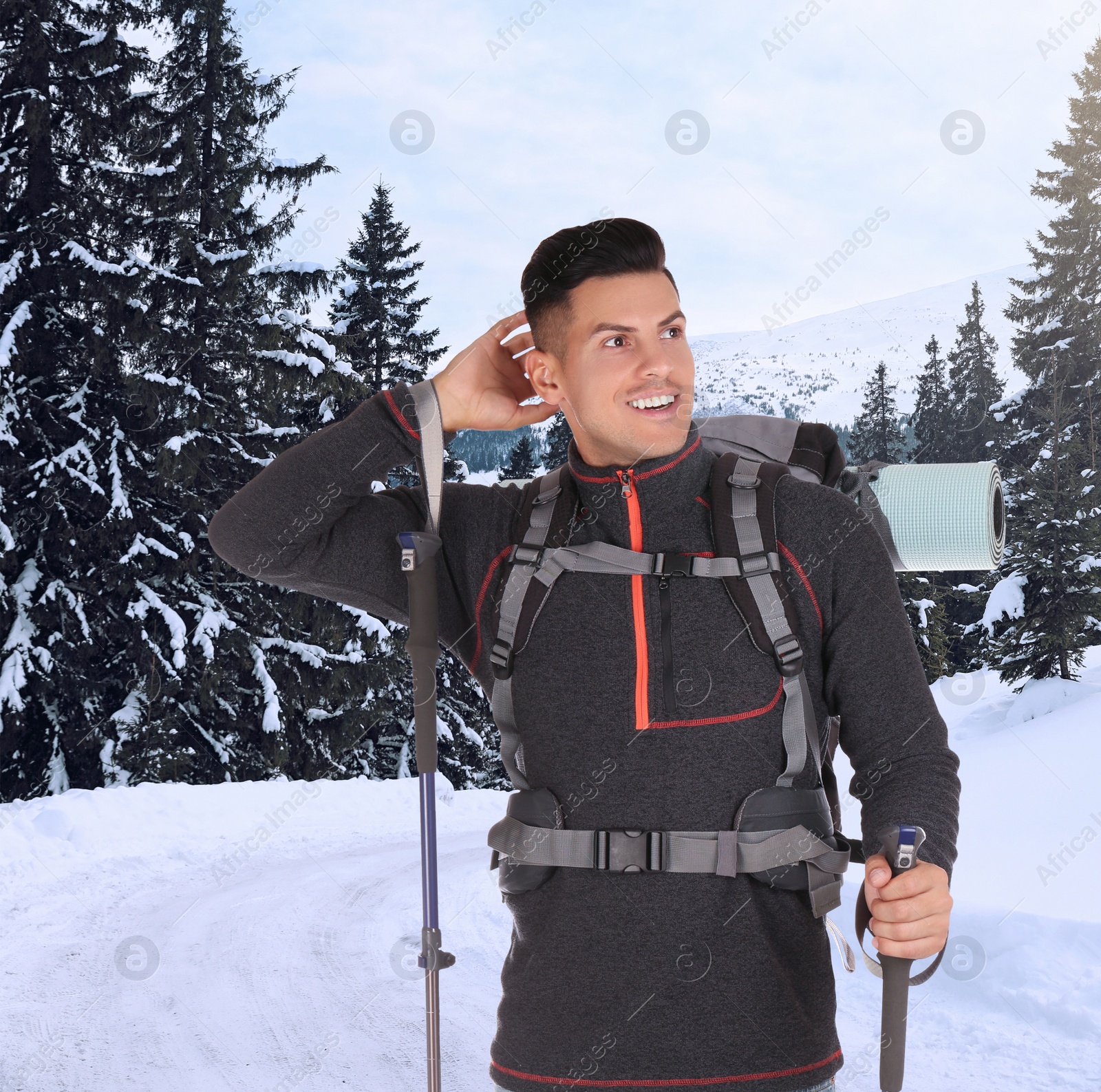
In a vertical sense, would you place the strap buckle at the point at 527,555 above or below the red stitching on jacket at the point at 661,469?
below

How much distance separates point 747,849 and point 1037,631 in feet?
64.1

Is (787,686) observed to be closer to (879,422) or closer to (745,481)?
(745,481)

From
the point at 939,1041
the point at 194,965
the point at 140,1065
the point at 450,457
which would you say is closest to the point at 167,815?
the point at 194,965

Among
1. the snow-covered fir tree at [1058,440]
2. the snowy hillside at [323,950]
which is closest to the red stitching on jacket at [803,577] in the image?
the snowy hillside at [323,950]

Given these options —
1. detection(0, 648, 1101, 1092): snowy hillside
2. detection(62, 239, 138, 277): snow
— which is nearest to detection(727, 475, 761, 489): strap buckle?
detection(0, 648, 1101, 1092): snowy hillside

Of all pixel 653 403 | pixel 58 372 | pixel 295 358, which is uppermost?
pixel 295 358

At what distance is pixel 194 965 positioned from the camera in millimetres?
6773

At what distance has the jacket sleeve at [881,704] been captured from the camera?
1969mm

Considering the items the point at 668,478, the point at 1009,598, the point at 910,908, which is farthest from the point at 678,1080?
the point at 1009,598

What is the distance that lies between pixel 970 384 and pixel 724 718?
157 ft

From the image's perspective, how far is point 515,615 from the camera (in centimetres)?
226

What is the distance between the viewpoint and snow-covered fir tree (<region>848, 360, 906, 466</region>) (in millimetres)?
44688

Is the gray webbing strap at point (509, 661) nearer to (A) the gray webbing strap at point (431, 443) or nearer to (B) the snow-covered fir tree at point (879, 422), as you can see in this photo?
(A) the gray webbing strap at point (431, 443)

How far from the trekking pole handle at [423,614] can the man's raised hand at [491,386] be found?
1.11 feet
